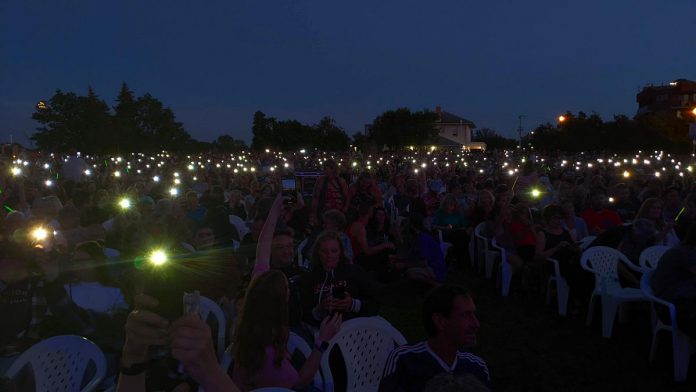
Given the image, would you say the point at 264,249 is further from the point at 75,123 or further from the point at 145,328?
the point at 75,123

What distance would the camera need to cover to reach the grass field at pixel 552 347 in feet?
16.1

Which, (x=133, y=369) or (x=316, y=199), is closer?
(x=133, y=369)

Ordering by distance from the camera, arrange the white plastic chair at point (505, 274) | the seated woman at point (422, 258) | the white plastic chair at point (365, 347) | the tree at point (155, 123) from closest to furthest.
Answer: the white plastic chair at point (365, 347)
the seated woman at point (422, 258)
the white plastic chair at point (505, 274)
the tree at point (155, 123)

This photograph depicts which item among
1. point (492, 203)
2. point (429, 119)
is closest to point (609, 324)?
point (492, 203)

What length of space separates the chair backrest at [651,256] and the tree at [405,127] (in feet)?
173

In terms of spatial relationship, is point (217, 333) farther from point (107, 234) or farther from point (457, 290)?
point (107, 234)

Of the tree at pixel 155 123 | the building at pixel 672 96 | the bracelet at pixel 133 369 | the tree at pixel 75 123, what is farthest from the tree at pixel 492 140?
the bracelet at pixel 133 369

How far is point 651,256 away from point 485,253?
2.75 m

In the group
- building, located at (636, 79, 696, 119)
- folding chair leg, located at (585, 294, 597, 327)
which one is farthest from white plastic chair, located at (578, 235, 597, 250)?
building, located at (636, 79, 696, 119)

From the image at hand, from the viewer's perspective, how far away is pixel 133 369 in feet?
4.79

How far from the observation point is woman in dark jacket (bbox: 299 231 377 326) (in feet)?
13.9

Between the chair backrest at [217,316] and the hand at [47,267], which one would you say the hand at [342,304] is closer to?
the chair backrest at [217,316]

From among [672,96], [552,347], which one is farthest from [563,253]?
[672,96]

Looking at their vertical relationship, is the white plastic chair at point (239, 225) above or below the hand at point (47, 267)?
below
